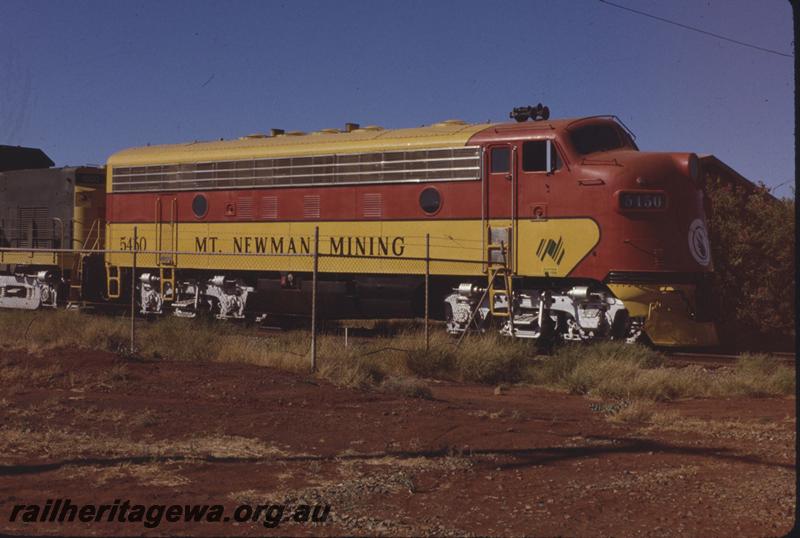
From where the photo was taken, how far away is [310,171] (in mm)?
19297

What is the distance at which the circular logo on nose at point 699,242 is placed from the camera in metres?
16.3

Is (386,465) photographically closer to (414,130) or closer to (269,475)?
(269,475)

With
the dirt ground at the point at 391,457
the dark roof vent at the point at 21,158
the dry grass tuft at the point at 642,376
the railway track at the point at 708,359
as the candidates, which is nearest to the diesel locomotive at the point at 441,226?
the railway track at the point at 708,359

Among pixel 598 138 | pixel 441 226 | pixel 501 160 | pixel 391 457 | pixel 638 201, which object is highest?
pixel 598 138

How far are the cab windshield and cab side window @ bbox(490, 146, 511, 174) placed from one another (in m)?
1.25

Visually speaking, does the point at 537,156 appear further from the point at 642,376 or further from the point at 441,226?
the point at 642,376

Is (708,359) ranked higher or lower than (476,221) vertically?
lower

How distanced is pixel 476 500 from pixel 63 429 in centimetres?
499

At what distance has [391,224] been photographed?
715 inches

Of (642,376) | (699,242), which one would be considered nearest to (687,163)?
(699,242)

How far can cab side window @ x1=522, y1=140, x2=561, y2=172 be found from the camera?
16609 millimetres

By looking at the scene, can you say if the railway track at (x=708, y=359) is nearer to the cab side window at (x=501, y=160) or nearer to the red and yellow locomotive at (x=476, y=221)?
the red and yellow locomotive at (x=476, y=221)

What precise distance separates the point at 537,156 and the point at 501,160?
2.34ft

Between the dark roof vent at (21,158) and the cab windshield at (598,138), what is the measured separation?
20275mm
